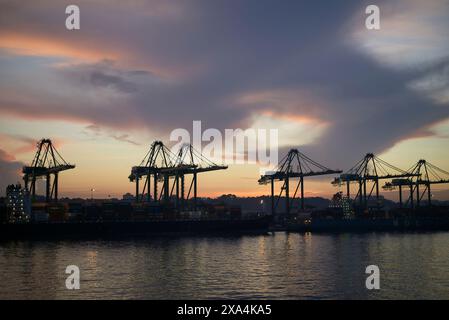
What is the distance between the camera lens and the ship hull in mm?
103438

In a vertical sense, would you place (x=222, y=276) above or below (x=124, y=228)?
A: below

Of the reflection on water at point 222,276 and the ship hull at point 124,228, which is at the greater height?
the ship hull at point 124,228

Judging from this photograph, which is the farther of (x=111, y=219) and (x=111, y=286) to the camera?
(x=111, y=219)

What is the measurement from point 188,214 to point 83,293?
98.8 meters

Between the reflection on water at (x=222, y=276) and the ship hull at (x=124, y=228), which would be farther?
the ship hull at (x=124, y=228)

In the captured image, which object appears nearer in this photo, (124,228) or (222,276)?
(222,276)

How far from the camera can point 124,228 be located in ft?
379

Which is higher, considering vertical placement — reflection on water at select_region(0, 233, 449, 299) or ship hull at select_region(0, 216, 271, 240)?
ship hull at select_region(0, 216, 271, 240)

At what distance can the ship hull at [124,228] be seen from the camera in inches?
4072

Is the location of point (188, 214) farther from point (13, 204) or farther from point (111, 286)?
point (111, 286)

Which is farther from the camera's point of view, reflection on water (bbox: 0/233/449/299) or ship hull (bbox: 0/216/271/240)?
ship hull (bbox: 0/216/271/240)
